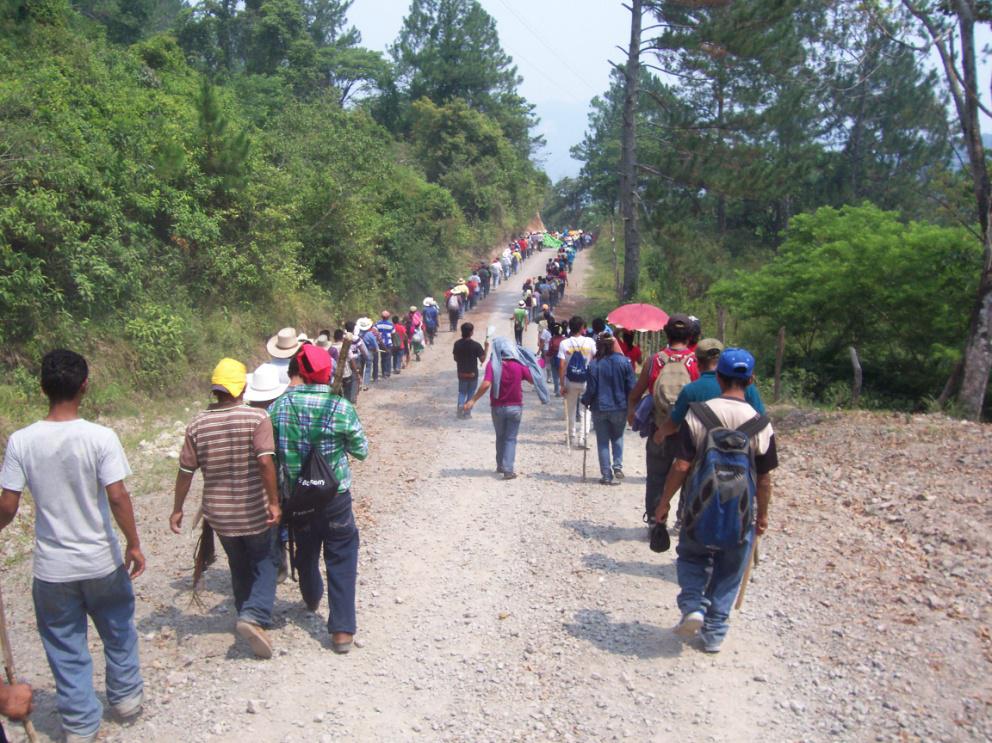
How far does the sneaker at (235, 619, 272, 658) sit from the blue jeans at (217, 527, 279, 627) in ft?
0.18

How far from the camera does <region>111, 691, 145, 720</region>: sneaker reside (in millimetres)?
4398

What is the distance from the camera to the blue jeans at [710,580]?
4.96 meters

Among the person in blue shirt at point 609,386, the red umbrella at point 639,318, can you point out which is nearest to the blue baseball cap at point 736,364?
the person in blue shirt at point 609,386

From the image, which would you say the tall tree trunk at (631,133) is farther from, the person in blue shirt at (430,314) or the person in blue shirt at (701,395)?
the person in blue shirt at (701,395)

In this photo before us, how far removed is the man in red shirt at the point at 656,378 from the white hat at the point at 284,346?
126 inches

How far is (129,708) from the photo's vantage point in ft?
14.5

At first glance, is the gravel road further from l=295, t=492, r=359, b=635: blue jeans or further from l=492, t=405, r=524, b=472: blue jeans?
l=492, t=405, r=524, b=472: blue jeans

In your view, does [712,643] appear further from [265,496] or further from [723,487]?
[265,496]

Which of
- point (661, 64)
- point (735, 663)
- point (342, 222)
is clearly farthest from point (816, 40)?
point (735, 663)

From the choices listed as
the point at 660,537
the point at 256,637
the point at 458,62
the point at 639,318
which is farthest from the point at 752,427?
the point at 458,62

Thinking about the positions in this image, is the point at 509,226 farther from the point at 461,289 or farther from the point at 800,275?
the point at 800,275

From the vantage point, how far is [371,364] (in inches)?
666

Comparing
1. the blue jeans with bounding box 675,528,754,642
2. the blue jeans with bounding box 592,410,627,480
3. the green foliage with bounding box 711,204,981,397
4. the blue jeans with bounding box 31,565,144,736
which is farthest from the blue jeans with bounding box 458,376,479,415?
the blue jeans with bounding box 31,565,144,736

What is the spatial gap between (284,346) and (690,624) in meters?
4.74
